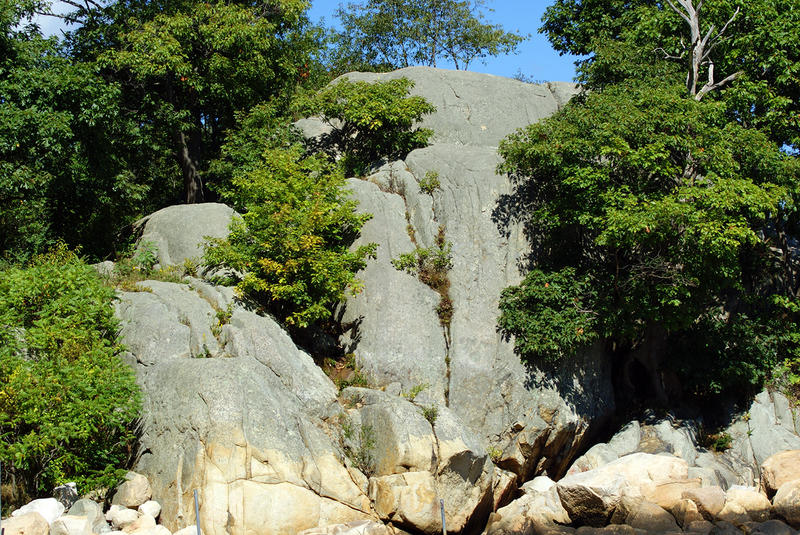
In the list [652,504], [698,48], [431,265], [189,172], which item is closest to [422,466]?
[652,504]

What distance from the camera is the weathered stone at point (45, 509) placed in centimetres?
1191

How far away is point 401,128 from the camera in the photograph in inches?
881

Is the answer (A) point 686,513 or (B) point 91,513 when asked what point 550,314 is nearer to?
(A) point 686,513

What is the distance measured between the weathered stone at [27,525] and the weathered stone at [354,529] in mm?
4153

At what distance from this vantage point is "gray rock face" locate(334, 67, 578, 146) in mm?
24013

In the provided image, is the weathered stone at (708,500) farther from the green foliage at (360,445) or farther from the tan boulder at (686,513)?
the green foliage at (360,445)

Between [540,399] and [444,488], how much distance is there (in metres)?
4.04

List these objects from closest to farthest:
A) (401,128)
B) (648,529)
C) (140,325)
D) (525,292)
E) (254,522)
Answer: (254,522) < (648,529) < (140,325) < (525,292) < (401,128)

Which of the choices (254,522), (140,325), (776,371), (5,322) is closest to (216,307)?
(140,325)

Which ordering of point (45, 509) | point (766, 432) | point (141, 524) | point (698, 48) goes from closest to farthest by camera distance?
point (45, 509) → point (141, 524) → point (766, 432) → point (698, 48)

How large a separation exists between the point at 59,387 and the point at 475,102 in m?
16.7

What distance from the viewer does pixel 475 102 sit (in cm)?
2489

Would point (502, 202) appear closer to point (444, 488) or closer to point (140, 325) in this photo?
point (444, 488)

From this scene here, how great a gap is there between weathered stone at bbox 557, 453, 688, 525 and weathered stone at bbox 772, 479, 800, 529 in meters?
1.83
